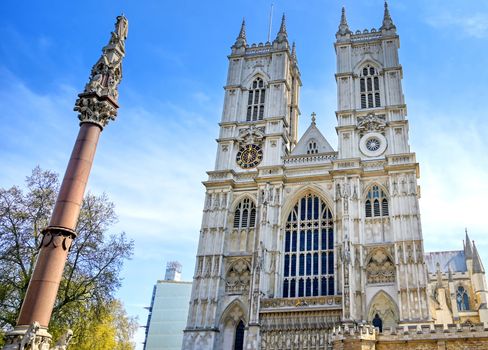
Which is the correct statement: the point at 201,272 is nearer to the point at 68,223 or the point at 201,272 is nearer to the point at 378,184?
the point at 378,184

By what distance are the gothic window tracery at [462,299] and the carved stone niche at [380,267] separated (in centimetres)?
2560

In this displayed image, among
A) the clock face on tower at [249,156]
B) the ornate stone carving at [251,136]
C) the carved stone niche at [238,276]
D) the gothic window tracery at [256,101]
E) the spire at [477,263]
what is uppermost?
the gothic window tracery at [256,101]

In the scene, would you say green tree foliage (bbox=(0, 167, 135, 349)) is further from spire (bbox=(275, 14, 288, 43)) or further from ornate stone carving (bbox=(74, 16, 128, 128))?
spire (bbox=(275, 14, 288, 43))

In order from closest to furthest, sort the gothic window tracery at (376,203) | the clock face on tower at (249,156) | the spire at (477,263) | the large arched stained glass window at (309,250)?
the large arched stained glass window at (309,250)
the gothic window tracery at (376,203)
the clock face on tower at (249,156)
the spire at (477,263)

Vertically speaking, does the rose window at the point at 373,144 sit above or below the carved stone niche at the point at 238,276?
above

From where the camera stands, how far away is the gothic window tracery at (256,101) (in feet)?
135

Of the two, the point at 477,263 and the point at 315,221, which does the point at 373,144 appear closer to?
the point at 315,221

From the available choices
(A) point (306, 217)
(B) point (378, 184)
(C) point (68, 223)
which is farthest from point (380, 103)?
(C) point (68, 223)

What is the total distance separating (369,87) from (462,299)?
27.6 meters

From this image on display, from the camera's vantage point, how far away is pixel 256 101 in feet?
137

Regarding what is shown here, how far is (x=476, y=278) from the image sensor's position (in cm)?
5159

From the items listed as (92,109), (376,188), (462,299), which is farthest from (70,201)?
(462,299)

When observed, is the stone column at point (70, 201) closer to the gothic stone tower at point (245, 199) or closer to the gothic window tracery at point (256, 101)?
the gothic stone tower at point (245, 199)

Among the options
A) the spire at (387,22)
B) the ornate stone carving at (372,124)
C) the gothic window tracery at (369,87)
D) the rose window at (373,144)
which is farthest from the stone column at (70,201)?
the spire at (387,22)
